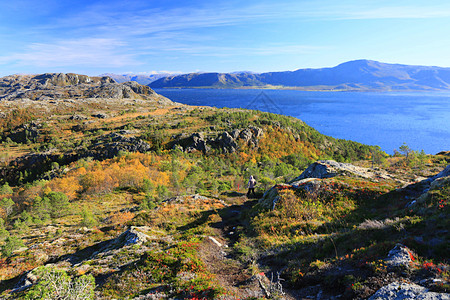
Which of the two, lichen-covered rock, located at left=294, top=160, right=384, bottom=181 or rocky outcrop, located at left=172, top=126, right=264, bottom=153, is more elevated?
lichen-covered rock, located at left=294, top=160, right=384, bottom=181

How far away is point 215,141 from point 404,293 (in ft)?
347

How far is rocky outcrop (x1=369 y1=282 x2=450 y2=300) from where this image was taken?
23.9ft

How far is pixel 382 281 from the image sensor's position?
9305 mm

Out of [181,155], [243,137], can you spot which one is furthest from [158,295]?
[243,137]

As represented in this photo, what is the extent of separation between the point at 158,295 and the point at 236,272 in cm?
518

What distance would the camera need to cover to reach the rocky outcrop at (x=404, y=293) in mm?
7277

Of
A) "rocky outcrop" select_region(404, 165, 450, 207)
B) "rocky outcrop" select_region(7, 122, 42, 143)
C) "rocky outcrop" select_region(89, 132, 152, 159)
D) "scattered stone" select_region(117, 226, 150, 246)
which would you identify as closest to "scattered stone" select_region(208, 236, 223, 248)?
"scattered stone" select_region(117, 226, 150, 246)

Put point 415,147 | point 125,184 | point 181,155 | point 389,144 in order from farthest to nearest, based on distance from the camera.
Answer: point 389,144 < point 415,147 < point 181,155 < point 125,184

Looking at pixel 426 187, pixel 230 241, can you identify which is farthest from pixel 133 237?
pixel 426 187

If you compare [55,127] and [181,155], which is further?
[55,127]

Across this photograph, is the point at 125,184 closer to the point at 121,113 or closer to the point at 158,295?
the point at 158,295

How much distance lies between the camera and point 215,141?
11250 centimetres

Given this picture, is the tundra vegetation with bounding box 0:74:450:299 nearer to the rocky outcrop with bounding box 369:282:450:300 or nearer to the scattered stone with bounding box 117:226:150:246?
the scattered stone with bounding box 117:226:150:246

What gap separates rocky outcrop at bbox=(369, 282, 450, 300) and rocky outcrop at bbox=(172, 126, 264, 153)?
320ft
